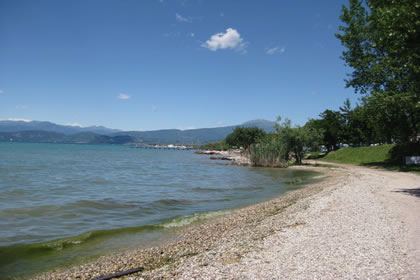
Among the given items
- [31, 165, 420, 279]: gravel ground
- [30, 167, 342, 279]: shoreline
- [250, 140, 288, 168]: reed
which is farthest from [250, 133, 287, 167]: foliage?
[30, 167, 342, 279]: shoreline

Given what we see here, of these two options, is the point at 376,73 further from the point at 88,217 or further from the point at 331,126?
the point at 331,126

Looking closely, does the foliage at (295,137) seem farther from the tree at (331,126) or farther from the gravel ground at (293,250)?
the gravel ground at (293,250)

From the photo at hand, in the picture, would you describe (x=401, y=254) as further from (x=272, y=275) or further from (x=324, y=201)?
(x=324, y=201)

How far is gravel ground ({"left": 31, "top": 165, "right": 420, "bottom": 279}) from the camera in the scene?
222 inches

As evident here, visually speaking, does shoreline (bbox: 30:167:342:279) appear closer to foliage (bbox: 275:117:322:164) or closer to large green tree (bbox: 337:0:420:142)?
large green tree (bbox: 337:0:420:142)

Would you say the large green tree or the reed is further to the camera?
the reed

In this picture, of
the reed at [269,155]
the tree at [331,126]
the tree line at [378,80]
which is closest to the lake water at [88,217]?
the tree line at [378,80]

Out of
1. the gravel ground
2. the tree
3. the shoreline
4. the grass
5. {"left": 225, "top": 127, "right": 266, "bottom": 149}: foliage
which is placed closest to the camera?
the gravel ground

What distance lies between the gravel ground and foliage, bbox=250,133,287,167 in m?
34.4

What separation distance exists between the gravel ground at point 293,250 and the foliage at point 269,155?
3437 centimetres

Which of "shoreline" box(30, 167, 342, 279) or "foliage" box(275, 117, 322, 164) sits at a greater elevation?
"foliage" box(275, 117, 322, 164)

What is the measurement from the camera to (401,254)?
20.7ft

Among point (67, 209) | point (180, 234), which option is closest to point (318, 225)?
point (180, 234)

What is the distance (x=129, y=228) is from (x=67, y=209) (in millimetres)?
5458
